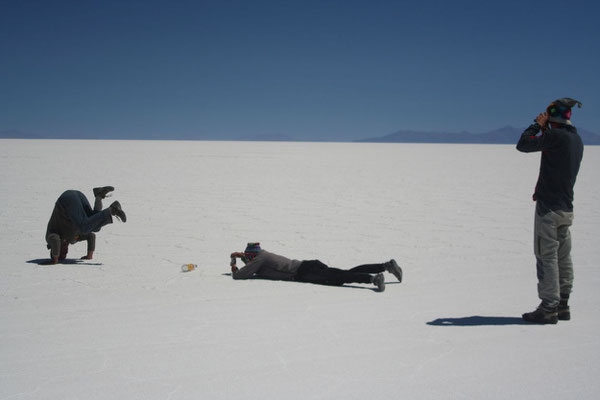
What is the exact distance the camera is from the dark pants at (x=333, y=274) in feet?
16.1

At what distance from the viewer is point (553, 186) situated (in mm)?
3691

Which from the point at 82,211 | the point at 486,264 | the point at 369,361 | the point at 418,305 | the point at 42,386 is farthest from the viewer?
the point at 486,264

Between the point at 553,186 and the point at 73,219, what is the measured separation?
4.92m

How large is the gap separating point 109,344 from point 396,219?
6.92 meters

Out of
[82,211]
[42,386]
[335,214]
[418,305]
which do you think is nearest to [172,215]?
[335,214]

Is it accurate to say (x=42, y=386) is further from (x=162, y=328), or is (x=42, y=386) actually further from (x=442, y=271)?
(x=442, y=271)

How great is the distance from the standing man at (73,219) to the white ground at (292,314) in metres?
0.33

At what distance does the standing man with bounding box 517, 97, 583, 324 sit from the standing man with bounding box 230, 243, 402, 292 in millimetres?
1495

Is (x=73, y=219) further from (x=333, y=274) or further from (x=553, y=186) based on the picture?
(x=553, y=186)

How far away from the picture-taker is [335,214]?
33.5 feet

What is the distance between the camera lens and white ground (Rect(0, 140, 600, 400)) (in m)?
2.90

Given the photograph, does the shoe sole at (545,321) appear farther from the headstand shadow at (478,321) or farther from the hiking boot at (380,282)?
the hiking boot at (380,282)

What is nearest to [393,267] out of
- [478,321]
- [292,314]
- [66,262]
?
[478,321]

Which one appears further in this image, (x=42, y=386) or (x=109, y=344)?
(x=109, y=344)
